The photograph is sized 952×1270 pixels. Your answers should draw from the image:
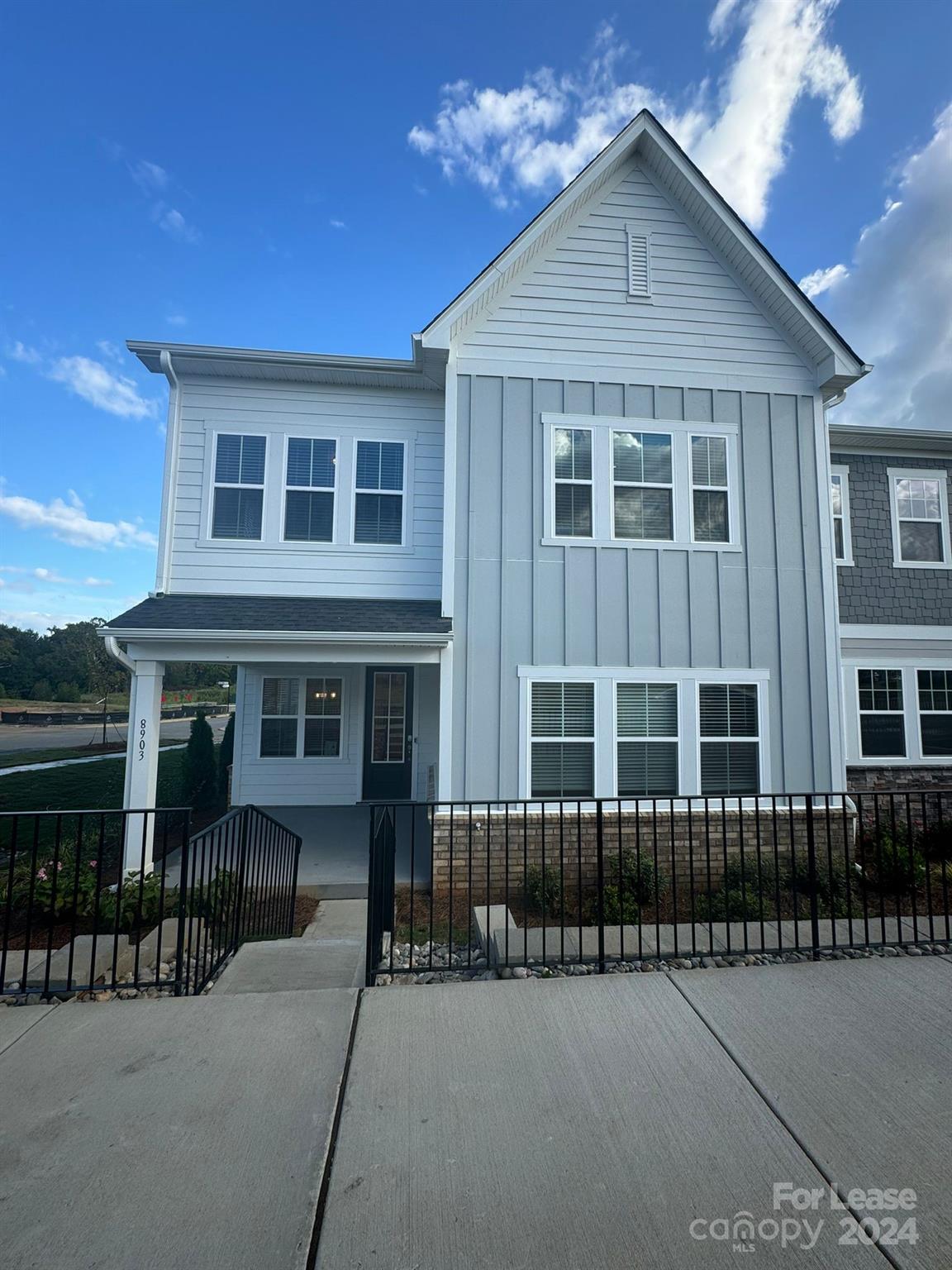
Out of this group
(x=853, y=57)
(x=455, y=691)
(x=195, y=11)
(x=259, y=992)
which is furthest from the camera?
(x=853, y=57)

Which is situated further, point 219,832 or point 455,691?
point 455,691

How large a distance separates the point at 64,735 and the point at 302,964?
2748 cm

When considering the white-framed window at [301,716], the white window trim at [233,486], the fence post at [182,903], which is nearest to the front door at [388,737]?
the white-framed window at [301,716]

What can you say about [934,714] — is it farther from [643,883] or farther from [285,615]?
[285,615]

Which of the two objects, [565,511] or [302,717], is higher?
[565,511]

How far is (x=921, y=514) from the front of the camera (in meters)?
9.88

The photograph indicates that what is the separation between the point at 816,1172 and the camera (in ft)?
7.02

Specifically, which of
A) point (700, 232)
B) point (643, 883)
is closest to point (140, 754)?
point (643, 883)

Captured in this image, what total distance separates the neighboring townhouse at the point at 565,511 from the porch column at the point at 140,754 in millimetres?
42

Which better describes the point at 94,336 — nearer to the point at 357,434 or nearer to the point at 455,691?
the point at 357,434

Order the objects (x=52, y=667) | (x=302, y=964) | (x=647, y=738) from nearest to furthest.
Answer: (x=302, y=964), (x=647, y=738), (x=52, y=667)

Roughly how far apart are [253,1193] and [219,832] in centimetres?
235

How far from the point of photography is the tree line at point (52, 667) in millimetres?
44656

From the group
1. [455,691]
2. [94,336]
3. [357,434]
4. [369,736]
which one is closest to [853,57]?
[357,434]
